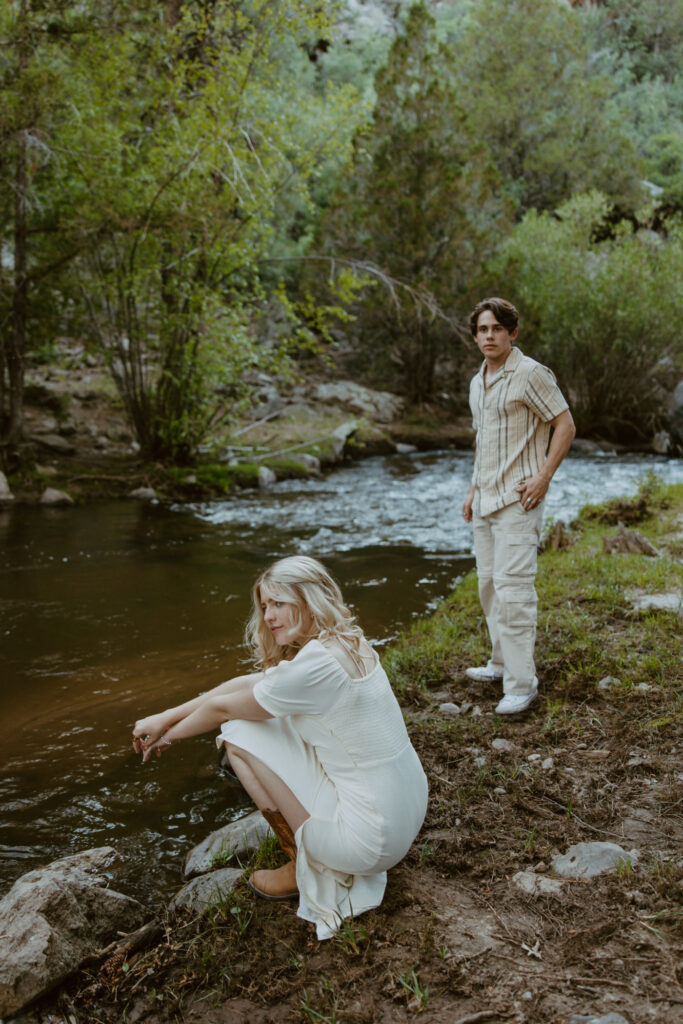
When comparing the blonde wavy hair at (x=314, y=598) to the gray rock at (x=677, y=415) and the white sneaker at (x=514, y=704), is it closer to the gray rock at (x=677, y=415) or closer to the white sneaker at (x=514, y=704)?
the white sneaker at (x=514, y=704)

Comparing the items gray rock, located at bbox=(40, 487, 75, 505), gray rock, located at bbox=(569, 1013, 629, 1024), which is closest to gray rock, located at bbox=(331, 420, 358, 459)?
gray rock, located at bbox=(40, 487, 75, 505)

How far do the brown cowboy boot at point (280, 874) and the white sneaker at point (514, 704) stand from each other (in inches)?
67.7

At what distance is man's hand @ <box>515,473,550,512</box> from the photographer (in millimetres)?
3883

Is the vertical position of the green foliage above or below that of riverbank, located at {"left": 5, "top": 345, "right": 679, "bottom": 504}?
above

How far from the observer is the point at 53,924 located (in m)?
2.50

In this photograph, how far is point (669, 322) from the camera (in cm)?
1742

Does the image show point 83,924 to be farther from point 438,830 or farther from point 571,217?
point 571,217

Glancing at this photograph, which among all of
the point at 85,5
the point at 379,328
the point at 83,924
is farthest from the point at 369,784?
the point at 379,328

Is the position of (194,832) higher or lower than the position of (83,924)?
lower

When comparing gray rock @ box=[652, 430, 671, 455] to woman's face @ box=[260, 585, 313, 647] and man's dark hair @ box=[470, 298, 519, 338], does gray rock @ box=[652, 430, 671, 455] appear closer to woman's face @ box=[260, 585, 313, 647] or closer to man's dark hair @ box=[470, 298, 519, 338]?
man's dark hair @ box=[470, 298, 519, 338]

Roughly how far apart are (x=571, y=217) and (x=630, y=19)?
26571 mm

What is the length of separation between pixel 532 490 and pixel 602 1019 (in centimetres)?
243

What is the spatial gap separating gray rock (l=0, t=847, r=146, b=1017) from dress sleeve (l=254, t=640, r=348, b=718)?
1.00 m

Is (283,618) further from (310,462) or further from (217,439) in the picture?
(310,462)
